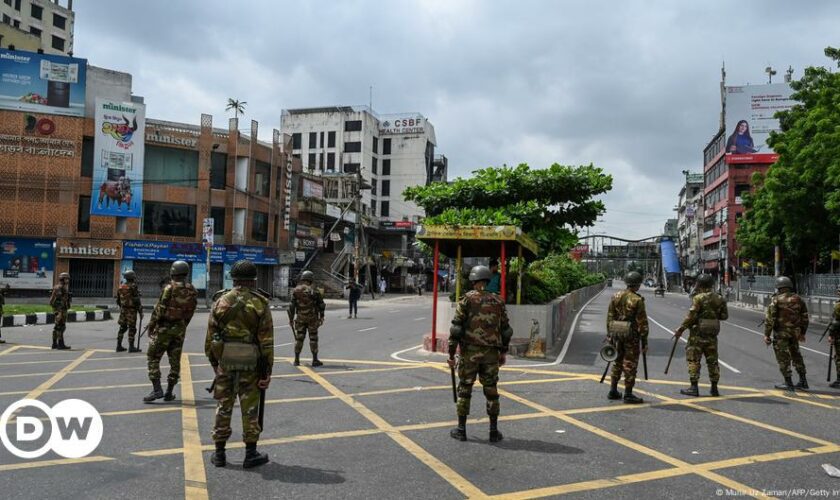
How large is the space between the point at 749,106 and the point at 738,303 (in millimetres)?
24819

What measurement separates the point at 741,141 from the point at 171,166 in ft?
179

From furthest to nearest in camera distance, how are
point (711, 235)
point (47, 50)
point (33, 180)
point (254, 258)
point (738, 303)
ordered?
point (711, 235) → point (47, 50) → point (738, 303) → point (254, 258) → point (33, 180)

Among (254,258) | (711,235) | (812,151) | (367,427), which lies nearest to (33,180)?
(254,258)

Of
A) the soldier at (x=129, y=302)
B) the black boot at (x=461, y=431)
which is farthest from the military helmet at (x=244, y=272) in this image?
the soldier at (x=129, y=302)

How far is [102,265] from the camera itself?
3266 centimetres

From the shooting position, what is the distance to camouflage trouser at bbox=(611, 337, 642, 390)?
7949 millimetres

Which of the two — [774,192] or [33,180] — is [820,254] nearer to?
[774,192]

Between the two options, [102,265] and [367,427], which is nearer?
[367,427]

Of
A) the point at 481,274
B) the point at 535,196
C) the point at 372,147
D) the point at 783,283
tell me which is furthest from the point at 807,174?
the point at 372,147

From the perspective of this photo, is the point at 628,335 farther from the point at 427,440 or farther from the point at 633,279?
the point at 427,440

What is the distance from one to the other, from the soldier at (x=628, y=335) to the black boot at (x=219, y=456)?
16.9 feet

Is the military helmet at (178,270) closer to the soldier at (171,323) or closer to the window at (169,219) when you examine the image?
the soldier at (171,323)

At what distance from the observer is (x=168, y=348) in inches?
311

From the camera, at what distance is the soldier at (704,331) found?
854 centimetres
